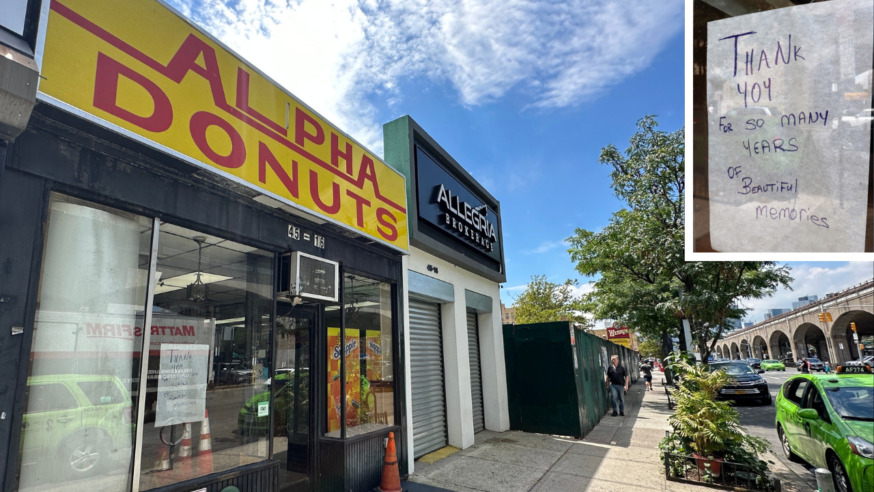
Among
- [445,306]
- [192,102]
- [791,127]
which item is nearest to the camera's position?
[791,127]

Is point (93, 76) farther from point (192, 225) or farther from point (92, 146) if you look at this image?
point (192, 225)

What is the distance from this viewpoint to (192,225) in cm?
441

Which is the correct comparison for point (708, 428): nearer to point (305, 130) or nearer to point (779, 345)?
point (305, 130)

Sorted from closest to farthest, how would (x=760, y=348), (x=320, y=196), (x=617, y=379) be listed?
(x=320, y=196)
(x=617, y=379)
(x=760, y=348)

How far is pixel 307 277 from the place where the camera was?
5617mm

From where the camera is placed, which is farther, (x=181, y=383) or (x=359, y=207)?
(x=359, y=207)

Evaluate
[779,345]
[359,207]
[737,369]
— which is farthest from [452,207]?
[779,345]

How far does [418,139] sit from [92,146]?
20.1ft

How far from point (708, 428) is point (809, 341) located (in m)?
89.7

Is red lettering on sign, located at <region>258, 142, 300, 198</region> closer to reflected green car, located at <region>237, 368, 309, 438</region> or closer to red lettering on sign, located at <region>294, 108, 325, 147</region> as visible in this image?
red lettering on sign, located at <region>294, 108, 325, 147</region>

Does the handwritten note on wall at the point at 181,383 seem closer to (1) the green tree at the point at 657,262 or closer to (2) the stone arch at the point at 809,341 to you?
(1) the green tree at the point at 657,262

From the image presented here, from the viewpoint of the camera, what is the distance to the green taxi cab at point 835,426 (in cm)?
502

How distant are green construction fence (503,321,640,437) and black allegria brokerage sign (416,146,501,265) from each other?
95.2 inches

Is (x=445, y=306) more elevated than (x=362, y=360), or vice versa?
(x=445, y=306)
